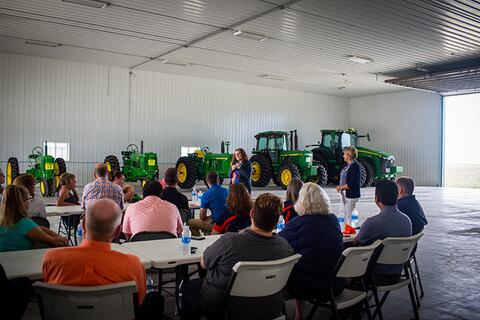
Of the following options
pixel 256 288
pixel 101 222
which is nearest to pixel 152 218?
pixel 256 288

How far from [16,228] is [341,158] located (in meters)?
16.8

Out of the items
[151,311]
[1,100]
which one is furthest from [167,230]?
[1,100]

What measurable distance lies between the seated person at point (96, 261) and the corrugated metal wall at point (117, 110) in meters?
14.7

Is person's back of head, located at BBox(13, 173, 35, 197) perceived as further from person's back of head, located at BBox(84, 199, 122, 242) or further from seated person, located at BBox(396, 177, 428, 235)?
seated person, located at BBox(396, 177, 428, 235)

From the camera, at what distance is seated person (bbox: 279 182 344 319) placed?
313 cm

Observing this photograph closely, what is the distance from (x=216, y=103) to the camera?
789 inches

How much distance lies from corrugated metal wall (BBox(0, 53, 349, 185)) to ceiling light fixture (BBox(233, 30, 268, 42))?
6464 millimetres

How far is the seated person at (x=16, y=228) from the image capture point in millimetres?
3166

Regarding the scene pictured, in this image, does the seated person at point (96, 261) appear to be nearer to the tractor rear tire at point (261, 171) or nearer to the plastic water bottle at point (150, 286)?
the plastic water bottle at point (150, 286)

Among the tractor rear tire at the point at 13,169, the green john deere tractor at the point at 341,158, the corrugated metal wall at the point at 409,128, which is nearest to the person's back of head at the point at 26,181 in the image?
the tractor rear tire at the point at 13,169

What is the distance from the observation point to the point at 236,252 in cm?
264

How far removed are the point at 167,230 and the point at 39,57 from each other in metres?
13.9

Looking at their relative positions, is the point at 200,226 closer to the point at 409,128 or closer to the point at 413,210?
the point at 413,210

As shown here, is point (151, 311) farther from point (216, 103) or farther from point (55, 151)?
point (216, 103)
